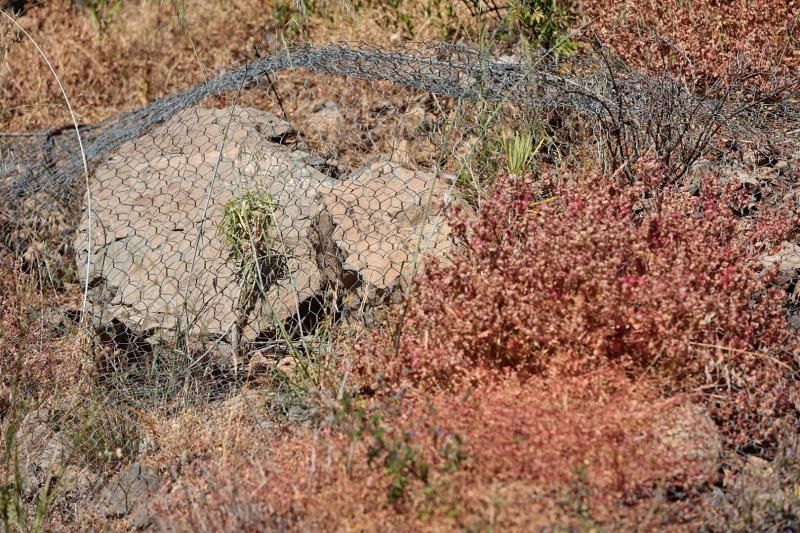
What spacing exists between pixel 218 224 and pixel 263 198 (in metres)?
0.26

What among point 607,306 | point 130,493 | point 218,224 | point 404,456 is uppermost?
point 607,306

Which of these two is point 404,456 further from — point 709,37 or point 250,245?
point 709,37

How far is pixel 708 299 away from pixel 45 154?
3.65 m

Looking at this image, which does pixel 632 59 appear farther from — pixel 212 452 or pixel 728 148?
pixel 212 452

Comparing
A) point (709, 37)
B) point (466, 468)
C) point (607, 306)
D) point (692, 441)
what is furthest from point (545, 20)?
point (466, 468)

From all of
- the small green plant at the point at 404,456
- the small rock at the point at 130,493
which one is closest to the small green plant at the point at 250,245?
the small rock at the point at 130,493

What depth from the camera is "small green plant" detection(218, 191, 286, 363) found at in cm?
383

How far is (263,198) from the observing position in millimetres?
3975

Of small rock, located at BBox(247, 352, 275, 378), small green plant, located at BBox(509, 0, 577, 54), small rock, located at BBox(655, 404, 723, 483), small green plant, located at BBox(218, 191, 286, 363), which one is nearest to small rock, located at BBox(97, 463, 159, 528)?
small rock, located at BBox(247, 352, 275, 378)

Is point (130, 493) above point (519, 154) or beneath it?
beneath

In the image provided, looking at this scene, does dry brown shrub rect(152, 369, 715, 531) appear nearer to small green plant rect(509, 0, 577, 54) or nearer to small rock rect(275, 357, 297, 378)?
small rock rect(275, 357, 297, 378)

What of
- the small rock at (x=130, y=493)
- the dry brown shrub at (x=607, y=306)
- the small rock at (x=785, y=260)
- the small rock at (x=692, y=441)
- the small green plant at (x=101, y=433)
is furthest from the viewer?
the small rock at (x=785, y=260)

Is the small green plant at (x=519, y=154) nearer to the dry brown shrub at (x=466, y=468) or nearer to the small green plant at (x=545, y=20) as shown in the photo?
the small green plant at (x=545, y=20)

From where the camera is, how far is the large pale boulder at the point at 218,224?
381cm
